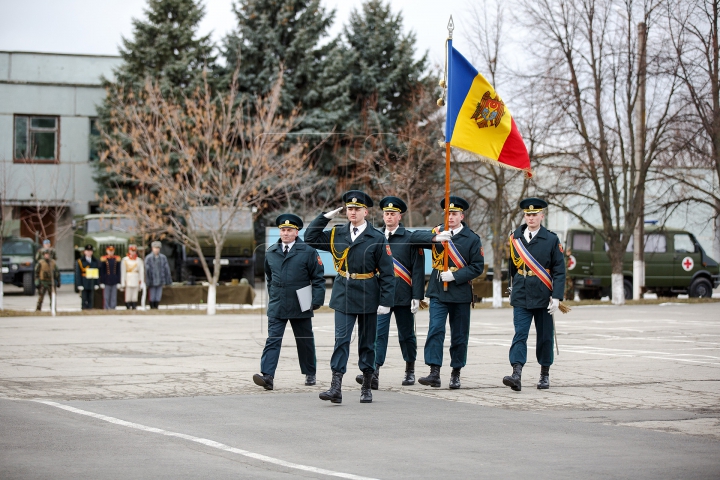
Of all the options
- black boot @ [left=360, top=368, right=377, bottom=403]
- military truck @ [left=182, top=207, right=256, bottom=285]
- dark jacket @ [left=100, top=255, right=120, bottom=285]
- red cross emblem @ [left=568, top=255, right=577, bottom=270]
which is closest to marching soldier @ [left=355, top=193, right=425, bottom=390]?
black boot @ [left=360, top=368, right=377, bottom=403]

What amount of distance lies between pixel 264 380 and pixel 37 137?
35023 millimetres

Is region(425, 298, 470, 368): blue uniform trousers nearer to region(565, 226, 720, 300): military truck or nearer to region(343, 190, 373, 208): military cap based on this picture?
region(343, 190, 373, 208): military cap

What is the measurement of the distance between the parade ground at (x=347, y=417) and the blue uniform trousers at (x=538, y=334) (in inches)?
14.5

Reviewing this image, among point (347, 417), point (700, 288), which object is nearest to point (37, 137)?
point (700, 288)

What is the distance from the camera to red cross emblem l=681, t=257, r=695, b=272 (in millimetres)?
32219

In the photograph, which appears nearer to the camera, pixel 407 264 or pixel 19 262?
pixel 407 264

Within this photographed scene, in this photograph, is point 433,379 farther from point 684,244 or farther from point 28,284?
point 28,284

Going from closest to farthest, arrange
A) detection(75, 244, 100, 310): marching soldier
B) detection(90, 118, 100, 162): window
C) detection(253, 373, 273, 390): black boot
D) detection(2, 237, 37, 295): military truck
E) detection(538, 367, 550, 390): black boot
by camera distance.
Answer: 1. detection(253, 373, 273, 390): black boot
2. detection(538, 367, 550, 390): black boot
3. detection(75, 244, 100, 310): marching soldier
4. detection(2, 237, 37, 295): military truck
5. detection(90, 118, 100, 162): window

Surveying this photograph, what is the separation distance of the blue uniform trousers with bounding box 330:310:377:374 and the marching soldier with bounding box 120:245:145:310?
16.6 metres

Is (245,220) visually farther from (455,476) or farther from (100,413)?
(455,476)

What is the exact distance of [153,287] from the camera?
86.2 ft

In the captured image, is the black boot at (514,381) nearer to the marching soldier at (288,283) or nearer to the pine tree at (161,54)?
the marching soldier at (288,283)

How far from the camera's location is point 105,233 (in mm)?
34250

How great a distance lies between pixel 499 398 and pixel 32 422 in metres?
4.45
